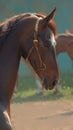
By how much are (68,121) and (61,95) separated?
3767 mm

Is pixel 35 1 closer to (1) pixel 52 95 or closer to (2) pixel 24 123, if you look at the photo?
(1) pixel 52 95

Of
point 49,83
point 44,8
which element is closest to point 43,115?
point 49,83

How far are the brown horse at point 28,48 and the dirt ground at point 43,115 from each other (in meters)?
4.25

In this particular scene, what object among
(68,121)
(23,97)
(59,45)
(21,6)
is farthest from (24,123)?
(21,6)

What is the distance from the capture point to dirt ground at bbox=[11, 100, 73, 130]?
27.8 ft

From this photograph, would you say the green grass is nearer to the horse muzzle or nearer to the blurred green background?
the blurred green background

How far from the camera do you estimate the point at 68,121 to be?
8844mm

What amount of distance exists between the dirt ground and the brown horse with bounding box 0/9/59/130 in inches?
167

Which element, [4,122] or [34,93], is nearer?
[4,122]

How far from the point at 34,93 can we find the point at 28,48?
916cm

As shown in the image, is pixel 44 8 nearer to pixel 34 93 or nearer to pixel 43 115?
pixel 34 93

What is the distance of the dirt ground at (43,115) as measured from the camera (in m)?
8.48

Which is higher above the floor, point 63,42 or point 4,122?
point 4,122

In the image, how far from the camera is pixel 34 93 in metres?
13.1
